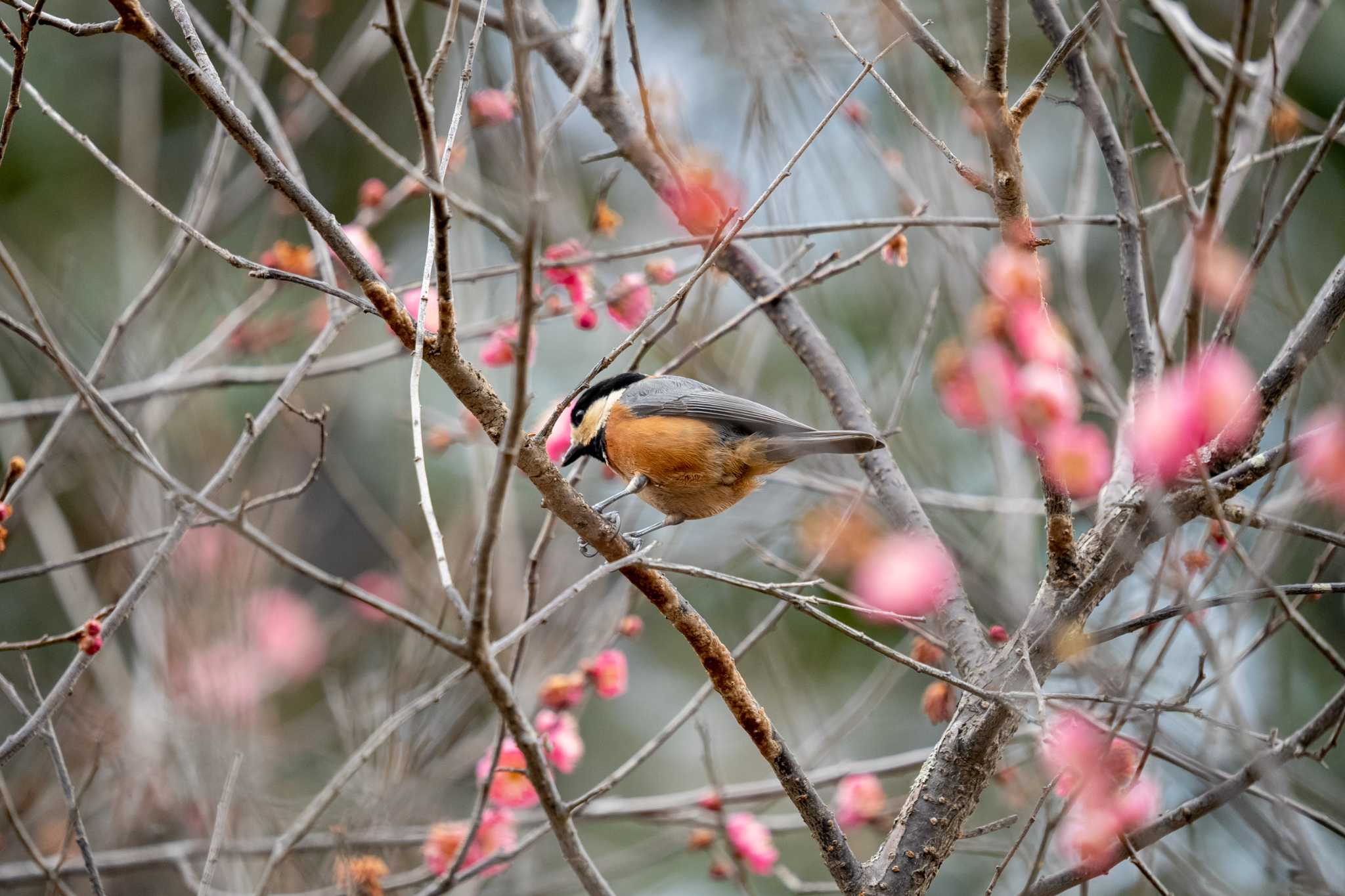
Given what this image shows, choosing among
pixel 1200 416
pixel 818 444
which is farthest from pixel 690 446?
pixel 1200 416

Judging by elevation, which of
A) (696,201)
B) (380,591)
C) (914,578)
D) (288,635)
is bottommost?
(288,635)

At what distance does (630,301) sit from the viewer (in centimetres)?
311

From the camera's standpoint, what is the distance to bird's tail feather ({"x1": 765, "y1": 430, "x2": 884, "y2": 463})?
2.66 meters

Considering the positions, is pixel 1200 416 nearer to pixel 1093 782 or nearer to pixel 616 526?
pixel 1093 782

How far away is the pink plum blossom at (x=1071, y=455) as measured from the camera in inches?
79.7

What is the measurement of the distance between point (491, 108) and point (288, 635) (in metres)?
2.63

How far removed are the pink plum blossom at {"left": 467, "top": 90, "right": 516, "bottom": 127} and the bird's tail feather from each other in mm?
1166

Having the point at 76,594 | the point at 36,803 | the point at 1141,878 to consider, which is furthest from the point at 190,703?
the point at 1141,878

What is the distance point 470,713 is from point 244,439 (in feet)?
4.90

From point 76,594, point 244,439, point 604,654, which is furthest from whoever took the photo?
point 76,594

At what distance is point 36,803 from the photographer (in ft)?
12.6

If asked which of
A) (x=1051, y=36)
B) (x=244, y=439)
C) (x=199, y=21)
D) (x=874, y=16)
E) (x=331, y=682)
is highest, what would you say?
(x=874, y=16)

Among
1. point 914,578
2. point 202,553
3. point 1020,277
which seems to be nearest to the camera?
point 1020,277

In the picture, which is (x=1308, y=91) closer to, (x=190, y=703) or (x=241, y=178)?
(x=241, y=178)
